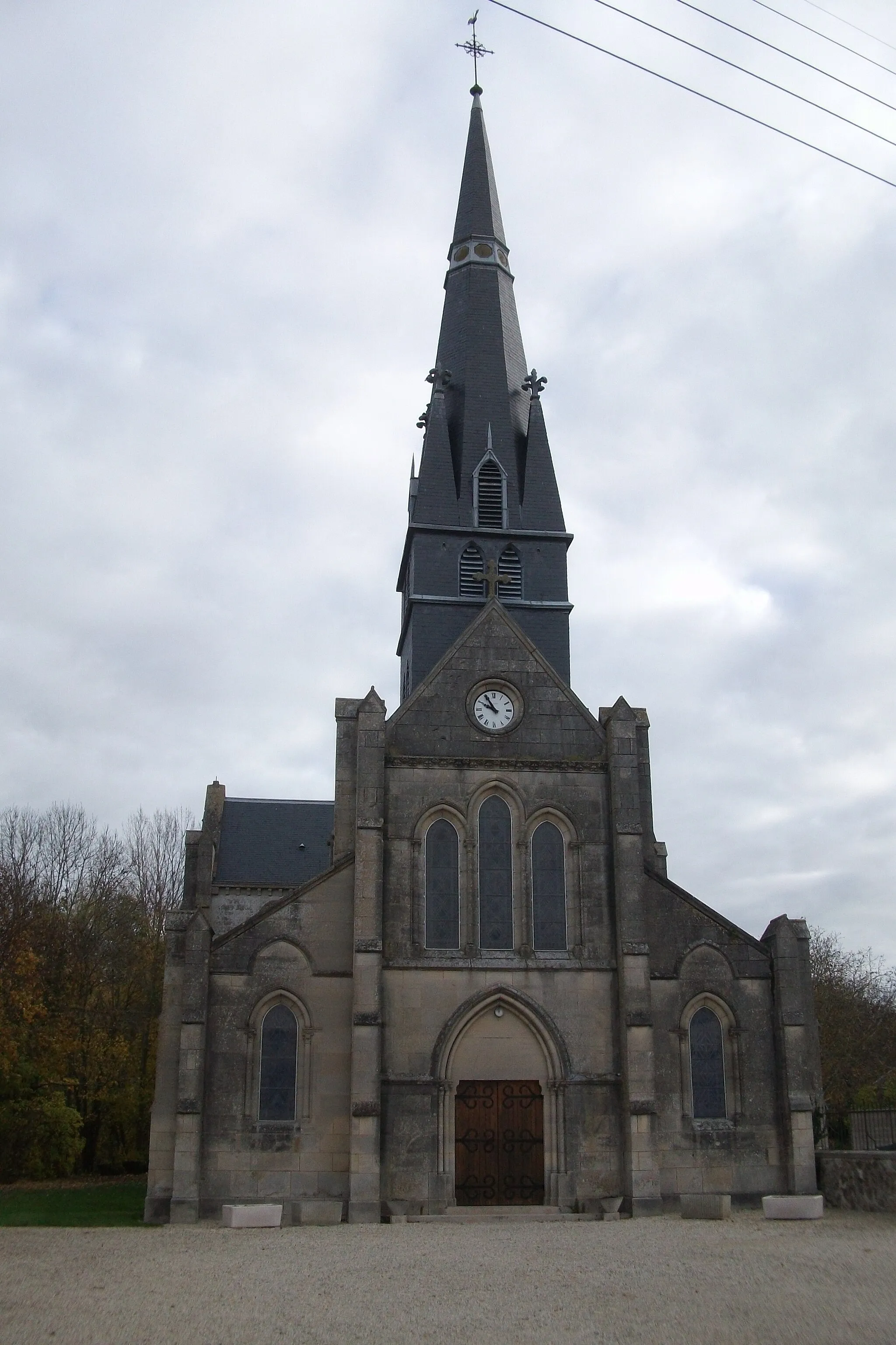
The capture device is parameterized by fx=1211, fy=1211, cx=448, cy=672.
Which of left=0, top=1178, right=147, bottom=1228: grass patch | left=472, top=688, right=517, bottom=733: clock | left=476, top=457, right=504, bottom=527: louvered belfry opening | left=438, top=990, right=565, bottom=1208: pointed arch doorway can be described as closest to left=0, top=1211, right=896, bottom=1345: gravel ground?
left=0, top=1178, right=147, bottom=1228: grass patch

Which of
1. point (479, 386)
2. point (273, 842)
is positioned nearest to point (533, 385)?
point (479, 386)

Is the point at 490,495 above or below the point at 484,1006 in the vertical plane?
above

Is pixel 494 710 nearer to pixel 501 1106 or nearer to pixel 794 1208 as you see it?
pixel 501 1106

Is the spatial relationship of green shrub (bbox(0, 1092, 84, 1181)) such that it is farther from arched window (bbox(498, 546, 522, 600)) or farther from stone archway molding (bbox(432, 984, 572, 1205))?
arched window (bbox(498, 546, 522, 600))

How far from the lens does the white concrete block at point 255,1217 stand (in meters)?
20.4

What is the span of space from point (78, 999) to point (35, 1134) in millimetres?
6928

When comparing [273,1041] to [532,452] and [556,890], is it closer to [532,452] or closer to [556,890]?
[556,890]

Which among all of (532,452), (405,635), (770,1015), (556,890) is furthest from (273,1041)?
(532,452)

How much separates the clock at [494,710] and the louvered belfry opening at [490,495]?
23.0ft

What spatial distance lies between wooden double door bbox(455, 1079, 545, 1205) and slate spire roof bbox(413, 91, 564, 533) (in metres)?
14.2

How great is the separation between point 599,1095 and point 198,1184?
7663 millimetres

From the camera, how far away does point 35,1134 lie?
33.7m

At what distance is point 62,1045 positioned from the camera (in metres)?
34.8

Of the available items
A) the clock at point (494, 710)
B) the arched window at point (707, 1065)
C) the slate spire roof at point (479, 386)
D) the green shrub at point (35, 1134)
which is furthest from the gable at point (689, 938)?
the green shrub at point (35, 1134)
